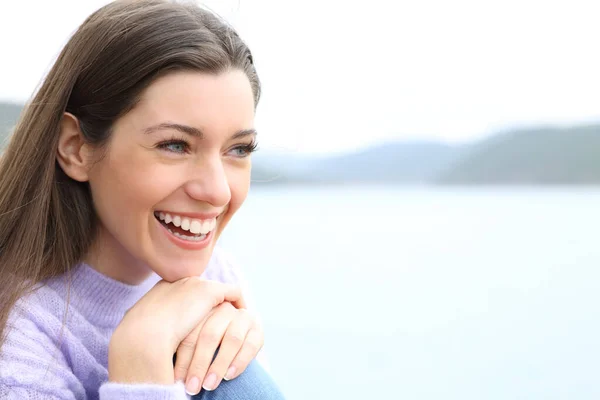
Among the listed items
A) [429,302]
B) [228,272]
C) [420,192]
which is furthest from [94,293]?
[420,192]

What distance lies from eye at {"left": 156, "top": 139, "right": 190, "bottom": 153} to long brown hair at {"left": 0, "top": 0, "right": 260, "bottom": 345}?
83mm

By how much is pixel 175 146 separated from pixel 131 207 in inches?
5.2

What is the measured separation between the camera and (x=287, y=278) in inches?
202

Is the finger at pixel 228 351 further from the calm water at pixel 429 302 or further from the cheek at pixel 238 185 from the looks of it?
the calm water at pixel 429 302

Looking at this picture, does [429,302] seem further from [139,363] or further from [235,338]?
[139,363]

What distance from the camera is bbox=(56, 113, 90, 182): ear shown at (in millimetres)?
1217

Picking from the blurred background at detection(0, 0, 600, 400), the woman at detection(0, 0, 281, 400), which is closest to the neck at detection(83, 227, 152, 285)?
the woman at detection(0, 0, 281, 400)

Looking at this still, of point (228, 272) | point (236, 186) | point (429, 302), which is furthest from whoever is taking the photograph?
point (429, 302)

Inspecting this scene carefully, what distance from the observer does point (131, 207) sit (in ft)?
3.87

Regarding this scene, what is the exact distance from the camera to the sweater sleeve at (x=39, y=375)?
3.41ft

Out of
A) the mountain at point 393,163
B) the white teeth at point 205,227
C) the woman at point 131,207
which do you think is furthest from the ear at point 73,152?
the mountain at point 393,163

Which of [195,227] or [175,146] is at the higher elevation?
[175,146]

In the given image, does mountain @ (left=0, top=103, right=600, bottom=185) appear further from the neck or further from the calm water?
the neck

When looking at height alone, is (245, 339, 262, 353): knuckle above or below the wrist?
above
